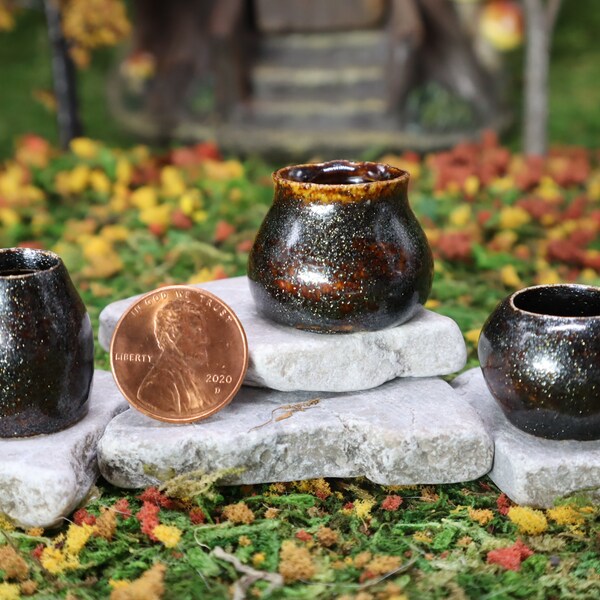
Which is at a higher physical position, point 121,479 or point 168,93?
point 168,93

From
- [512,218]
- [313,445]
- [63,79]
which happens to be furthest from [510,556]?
[63,79]

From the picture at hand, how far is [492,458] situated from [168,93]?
576 centimetres

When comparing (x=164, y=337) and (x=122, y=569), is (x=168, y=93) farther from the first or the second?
(x=122, y=569)

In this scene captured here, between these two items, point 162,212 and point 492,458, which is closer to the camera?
point 492,458

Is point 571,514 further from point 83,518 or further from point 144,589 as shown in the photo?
point 83,518

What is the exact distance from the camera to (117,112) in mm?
8039

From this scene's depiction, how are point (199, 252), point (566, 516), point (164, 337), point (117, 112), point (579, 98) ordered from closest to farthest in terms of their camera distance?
1. point (566, 516)
2. point (164, 337)
3. point (199, 252)
4. point (117, 112)
5. point (579, 98)

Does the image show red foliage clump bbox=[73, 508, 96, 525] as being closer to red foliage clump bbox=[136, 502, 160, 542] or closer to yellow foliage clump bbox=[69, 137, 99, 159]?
red foliage clump bbox=[136, 502, 160, 542]

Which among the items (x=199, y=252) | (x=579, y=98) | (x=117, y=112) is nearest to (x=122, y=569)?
(x=199, y=252)

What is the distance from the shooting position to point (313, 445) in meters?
2.53

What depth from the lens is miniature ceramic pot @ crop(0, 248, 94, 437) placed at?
94.6 inches

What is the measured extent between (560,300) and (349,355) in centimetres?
68

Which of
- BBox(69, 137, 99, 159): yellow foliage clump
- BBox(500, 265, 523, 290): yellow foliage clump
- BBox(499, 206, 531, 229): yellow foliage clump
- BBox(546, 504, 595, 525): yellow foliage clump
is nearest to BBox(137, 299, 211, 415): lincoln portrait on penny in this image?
BBox(546, 504, 595, 525): yellow foliage clump

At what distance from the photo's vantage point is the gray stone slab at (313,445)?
2.46 m
